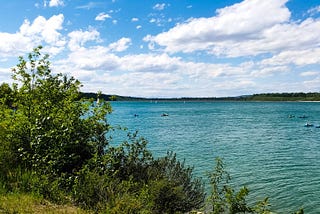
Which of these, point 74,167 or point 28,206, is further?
point 74,167

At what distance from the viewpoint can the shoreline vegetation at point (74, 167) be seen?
7.68m

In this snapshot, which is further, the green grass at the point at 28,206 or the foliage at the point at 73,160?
the foliage at the point at 73,160

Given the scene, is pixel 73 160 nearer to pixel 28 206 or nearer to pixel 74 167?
pixel 74 167

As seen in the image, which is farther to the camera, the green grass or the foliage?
the foliage

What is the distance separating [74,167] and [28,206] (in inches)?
116

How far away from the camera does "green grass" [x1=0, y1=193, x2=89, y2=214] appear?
22.3ft

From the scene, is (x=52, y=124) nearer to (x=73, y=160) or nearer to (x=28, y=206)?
(x=73, y=160)

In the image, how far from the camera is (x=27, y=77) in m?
11.5

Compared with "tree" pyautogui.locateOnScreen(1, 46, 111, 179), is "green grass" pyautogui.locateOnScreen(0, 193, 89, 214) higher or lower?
lower

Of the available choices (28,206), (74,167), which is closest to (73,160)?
(74,167)

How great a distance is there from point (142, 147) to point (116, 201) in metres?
3.58

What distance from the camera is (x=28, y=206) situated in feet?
23.1

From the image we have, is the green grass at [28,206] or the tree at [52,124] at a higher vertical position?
the tree at [52,124]

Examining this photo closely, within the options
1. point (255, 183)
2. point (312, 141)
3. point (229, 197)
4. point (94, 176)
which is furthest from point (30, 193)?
point (312, 141)
